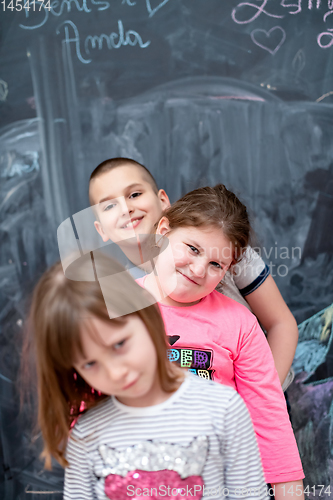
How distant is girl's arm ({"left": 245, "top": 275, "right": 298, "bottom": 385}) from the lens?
1.10m

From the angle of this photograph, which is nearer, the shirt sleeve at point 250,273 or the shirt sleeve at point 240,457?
the shirt sleeve at point 240,457

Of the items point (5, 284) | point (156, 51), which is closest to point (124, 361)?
point (5, 284)

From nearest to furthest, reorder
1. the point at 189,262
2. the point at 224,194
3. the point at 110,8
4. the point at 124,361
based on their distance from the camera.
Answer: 1. the point at 124,361
2. the point at 189,262
3. the point at 224,194
4. the point at 110,8

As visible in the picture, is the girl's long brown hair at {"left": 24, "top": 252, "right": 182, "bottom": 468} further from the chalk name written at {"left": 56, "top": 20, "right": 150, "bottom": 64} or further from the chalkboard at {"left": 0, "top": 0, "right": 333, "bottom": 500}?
the chalk name written at {"left": 56, "top": 20, "right": 150, "bottom": 64}

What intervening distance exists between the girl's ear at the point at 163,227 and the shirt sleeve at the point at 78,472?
481mm

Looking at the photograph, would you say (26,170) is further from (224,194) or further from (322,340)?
(322,340)

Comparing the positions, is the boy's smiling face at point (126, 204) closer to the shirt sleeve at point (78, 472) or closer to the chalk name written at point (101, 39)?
the chalk name written at point (101, 39)

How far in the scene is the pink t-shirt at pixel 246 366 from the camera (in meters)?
0.86

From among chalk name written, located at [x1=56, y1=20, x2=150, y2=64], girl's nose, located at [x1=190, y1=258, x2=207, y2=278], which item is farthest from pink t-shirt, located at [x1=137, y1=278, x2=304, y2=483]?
chalk name written, located at [x1=56, y1=20, x2=150, y2=64]

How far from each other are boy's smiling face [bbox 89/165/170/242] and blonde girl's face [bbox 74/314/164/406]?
505 millimetres

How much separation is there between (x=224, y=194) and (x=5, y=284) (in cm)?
86

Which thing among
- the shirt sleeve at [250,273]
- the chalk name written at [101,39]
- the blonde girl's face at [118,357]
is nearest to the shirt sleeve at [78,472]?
the blonde girl's face at [118,357]

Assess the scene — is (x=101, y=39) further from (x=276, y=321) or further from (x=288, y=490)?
(x=288, y=490)

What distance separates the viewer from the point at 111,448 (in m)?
0.65
